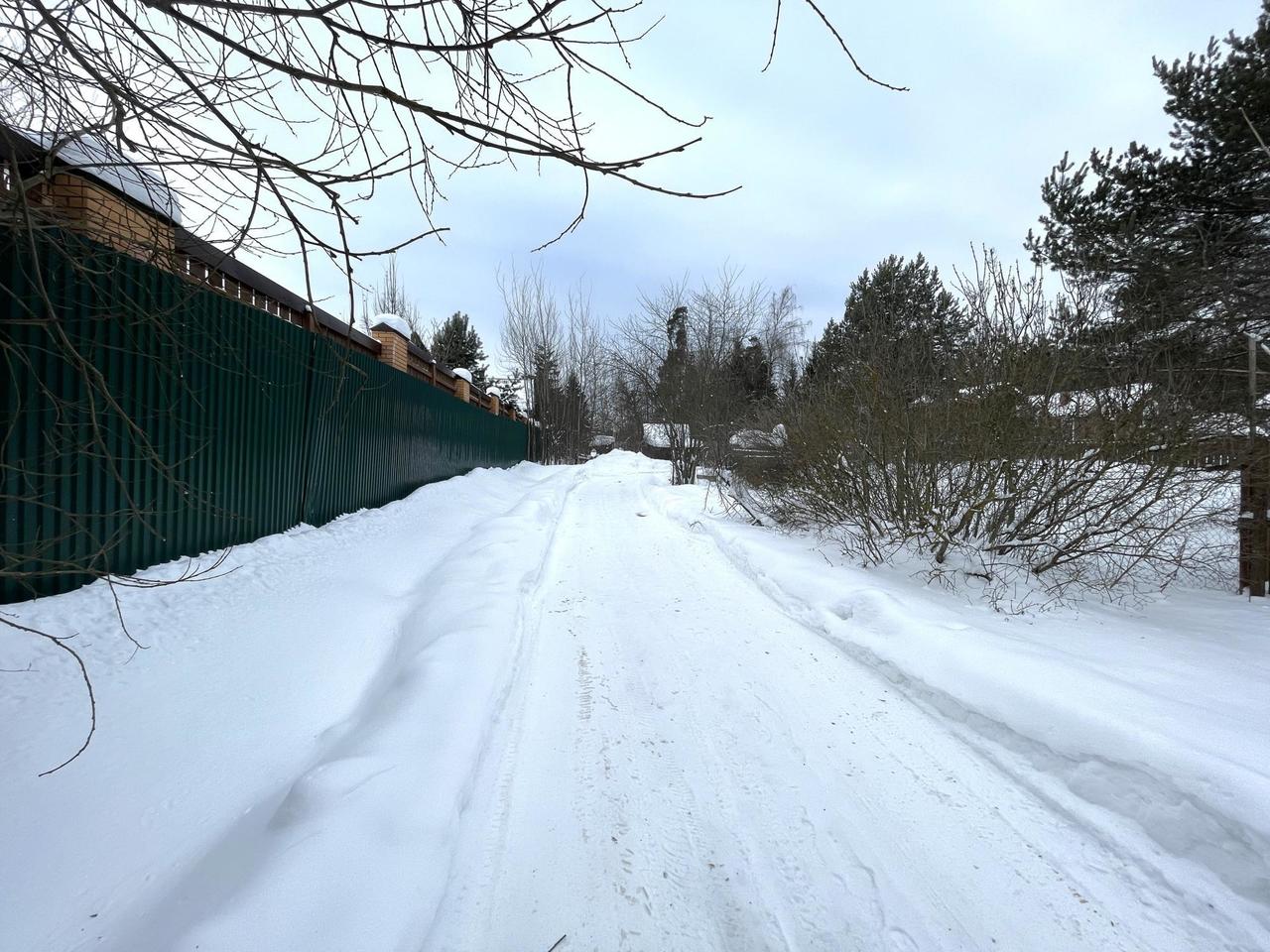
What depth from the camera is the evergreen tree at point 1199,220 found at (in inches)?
289

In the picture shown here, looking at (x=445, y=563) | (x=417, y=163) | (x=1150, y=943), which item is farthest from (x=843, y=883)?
(x=445, y=563)

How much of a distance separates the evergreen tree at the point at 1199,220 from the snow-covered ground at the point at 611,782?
584 centimetres

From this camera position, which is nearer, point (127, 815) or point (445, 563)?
point (127, 815)

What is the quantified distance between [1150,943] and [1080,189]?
10627 millimetres

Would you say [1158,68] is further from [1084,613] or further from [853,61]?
[853,61]

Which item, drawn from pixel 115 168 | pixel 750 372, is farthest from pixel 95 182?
pixel 750 372

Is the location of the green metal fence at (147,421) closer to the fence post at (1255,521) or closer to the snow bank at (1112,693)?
the snow bank at (1112,693)

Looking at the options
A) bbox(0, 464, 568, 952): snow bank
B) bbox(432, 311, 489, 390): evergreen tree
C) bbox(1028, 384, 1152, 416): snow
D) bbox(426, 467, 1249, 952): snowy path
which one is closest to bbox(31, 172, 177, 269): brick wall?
bbox(0, 464, 568, 952): snow bank

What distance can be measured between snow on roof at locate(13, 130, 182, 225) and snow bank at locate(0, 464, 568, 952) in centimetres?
216

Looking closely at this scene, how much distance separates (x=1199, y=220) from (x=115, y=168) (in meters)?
12.0

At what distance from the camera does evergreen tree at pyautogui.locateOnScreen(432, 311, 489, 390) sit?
31.6m

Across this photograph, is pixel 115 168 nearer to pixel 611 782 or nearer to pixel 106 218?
pixel 106 218

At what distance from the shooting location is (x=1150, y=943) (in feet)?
5.82

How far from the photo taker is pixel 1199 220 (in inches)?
312
